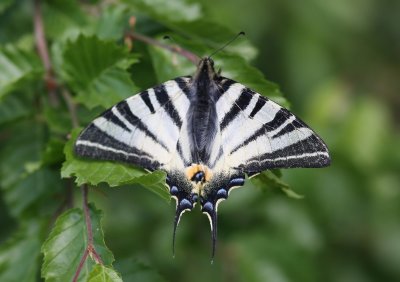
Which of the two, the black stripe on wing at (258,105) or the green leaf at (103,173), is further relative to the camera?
the black stripe on wing at (258,105)

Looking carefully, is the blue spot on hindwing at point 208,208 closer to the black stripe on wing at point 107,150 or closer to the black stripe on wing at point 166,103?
the black stripe on wing at point 107,150

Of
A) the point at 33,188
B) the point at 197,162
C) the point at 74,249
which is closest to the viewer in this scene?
the point at 74,249

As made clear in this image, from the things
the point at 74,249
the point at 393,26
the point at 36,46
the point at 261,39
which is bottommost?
the point at 74,249

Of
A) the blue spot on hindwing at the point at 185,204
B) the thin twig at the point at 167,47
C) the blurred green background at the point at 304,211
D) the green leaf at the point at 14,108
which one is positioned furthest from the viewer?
the blurred green background at the point at 304,211

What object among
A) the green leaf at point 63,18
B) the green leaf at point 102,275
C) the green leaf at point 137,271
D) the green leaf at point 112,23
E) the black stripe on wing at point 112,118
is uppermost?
the green leaf at point 63,18

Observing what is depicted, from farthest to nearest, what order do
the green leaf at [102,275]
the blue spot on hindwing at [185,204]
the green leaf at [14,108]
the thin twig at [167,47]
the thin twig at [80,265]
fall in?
the green leaf at [14,108] → the thin twig at [167,47] → the blue spot on hindwing at [185,204] → the thin twig at [80,265] → the green leaf at [102,275]

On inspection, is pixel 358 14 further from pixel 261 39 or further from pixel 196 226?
pixel 196 226

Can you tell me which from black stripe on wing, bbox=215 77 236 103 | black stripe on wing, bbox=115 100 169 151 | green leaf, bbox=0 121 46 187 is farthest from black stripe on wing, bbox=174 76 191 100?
green leaf, bbox=0 121 46 187

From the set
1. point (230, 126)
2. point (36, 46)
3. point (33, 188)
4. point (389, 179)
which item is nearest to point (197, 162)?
point (230, 126)

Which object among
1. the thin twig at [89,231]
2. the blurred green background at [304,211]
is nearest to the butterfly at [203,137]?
the thin twig at [89,231]
